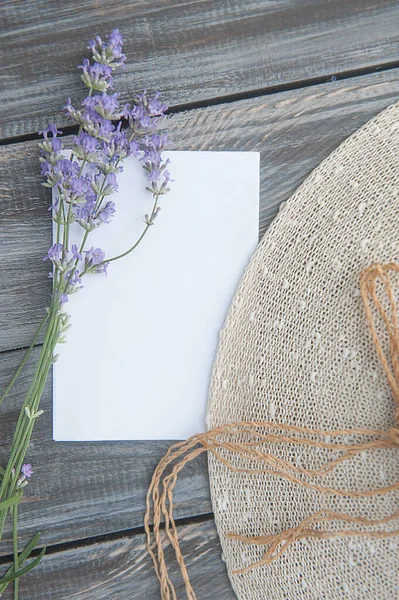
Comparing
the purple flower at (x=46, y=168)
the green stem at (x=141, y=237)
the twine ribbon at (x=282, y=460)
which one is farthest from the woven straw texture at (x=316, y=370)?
the purple flower at (x=46, y=168)

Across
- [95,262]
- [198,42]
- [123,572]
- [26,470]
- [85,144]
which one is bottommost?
[123,572]

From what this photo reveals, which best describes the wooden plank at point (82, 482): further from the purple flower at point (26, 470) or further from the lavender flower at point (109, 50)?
the lavender flower at point (109, 50)

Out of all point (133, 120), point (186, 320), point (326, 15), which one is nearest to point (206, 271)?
point (186, 320)

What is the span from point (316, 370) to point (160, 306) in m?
0.17

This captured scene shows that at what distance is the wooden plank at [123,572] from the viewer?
0.50 m

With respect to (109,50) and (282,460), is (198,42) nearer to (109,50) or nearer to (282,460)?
(109,50)

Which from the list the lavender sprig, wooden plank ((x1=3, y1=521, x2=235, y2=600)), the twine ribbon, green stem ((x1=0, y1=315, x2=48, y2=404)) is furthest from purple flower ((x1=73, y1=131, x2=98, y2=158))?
wooden plank ((x1=3, y1=521, x2=235, y2=600))

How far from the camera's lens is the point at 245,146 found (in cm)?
50

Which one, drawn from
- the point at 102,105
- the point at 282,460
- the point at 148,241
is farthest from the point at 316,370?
the point at 102,105

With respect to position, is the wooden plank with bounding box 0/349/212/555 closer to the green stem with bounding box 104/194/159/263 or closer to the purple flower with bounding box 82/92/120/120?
the green stem with bounding box 104/194/159/263

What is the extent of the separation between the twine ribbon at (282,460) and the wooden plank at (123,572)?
0.04 ft

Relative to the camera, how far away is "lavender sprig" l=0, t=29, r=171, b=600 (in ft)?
1.48

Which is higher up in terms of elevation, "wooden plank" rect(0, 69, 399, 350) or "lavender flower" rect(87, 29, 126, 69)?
"lavender flower" rect(87, 29, 126, 69)

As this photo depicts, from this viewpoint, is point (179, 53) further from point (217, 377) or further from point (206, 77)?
point (217, 377)
